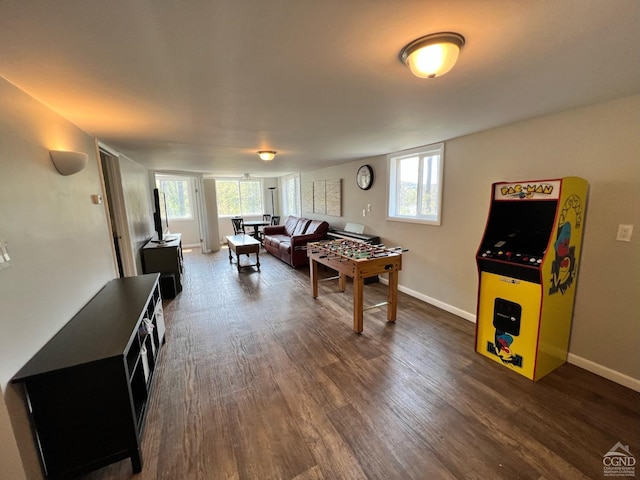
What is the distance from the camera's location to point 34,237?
149cm

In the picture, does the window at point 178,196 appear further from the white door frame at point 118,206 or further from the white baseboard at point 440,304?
the white baseboard at point 440,304

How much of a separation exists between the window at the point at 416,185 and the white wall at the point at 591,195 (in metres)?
0.31

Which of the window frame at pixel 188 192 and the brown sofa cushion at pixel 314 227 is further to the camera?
the window frame at pixel 188 192

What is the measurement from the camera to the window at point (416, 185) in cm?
346

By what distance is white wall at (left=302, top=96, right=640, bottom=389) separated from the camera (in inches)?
76.8

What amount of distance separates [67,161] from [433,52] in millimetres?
2446

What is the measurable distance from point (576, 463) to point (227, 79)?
2972mm

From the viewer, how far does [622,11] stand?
39.4 inches

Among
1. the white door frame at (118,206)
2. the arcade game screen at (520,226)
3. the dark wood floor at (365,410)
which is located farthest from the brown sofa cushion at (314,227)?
the arcade game screen at (520,226)

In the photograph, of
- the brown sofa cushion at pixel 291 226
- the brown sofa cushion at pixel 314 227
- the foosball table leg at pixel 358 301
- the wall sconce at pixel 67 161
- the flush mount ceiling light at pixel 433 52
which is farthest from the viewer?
the brown sofa cushion at pixel 291 226

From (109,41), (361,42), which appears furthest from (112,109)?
(361,42)

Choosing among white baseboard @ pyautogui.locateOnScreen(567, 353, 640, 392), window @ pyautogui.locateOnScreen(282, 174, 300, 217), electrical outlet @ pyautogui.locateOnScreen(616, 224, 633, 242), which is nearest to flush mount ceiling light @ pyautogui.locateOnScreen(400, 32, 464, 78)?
electrical outlet @ pyautogui.locateOnScreen(616, 224, 633, 242)

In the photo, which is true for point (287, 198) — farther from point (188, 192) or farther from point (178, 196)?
point (178, 196)

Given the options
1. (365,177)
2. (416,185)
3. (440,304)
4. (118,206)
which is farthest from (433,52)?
(118,206)
